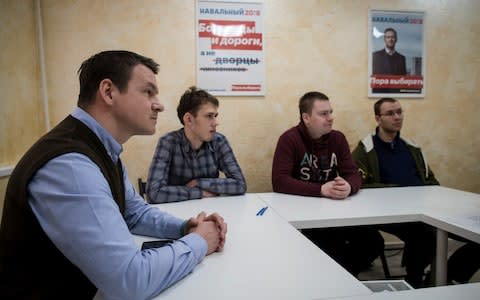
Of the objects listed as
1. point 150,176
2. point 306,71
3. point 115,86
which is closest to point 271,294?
point 115,86

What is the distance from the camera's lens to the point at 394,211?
1727 mm

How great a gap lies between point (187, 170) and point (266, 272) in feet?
4.46

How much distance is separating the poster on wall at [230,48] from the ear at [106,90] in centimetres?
192

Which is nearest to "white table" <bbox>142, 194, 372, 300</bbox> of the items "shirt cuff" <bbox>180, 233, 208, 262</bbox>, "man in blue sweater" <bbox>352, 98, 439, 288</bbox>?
"shirt cuff" <bbox>180, 233, 208, 262</bbox>

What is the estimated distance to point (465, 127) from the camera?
3.37 meters

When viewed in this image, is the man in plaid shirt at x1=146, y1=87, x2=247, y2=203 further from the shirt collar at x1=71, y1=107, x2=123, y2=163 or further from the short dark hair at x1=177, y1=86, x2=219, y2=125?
the shirt collar at x1=71, y1=107, x2=123, y2=163

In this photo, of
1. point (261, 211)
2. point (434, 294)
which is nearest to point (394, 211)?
point (261, 211)

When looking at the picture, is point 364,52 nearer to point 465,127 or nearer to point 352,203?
point 465,127

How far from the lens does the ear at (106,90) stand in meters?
1.04

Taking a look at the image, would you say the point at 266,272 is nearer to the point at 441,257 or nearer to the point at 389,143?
the point at 441,257

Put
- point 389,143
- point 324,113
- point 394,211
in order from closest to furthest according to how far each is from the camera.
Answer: point 394,211 → point 324,113 → point 389,143

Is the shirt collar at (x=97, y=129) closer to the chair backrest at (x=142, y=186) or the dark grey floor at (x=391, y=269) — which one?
the chair backrest at (x=142, y=186)

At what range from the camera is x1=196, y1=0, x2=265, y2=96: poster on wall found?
293cm

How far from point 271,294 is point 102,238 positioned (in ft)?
1.45
